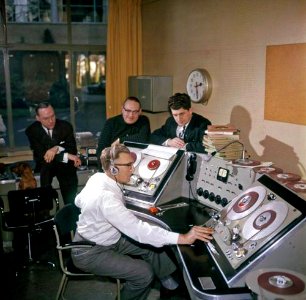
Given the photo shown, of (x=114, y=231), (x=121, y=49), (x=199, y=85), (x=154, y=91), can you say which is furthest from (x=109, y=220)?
(x=121, y=49)

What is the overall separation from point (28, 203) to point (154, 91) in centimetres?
257

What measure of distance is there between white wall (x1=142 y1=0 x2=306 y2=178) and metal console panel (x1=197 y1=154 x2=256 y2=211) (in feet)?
3.34

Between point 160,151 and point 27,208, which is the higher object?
point 160,151

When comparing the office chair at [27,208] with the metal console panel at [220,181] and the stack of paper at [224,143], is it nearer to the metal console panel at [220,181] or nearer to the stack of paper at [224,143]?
the metal console panel at [220,181]

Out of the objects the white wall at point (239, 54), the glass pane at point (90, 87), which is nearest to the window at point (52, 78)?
the glass pane at point (90, 87)

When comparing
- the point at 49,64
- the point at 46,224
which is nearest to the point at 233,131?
the point at 46,224

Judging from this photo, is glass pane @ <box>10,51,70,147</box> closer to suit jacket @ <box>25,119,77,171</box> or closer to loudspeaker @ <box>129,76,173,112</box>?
loudspeaker @ <box>129,76,173,112</box>

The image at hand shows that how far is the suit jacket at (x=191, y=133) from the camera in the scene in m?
3.16

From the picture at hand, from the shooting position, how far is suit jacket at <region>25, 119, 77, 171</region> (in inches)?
162

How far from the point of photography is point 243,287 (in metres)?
1.87

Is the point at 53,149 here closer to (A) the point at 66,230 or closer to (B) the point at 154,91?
(A) the point at 66,230

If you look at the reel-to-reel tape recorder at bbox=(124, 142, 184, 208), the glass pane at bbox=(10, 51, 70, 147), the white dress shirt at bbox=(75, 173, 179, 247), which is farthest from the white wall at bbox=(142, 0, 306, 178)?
the glass pane at bbox=(10, 51, 70, 147)

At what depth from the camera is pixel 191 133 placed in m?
3.44

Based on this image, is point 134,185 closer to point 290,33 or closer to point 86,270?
point 86,270
